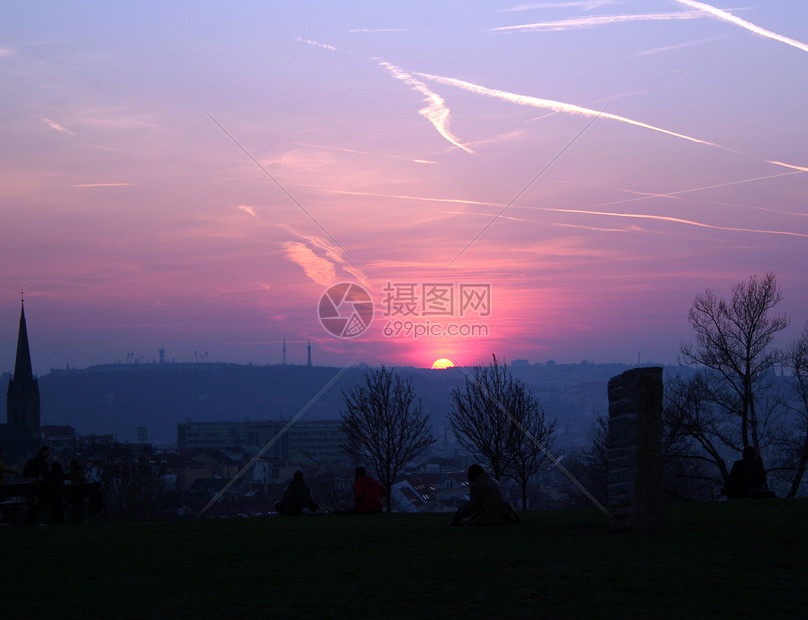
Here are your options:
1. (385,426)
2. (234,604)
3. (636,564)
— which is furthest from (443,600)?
(385,426)

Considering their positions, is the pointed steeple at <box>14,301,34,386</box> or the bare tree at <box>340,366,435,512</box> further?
the pointed steeple at <box>14,301,34,386</box>

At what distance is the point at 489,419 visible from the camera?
4297 cm

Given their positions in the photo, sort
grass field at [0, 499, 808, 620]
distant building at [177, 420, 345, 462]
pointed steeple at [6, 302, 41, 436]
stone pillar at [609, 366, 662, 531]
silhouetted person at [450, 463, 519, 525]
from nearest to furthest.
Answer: grass field at [0, 499, 808, 620]
stone pillar at [609, 366, 662, 531]
silhouetted person at [450, 463, 519, 525]
pointed steeple at [6, 302, 41, 436]
distant building at [177, 420, 345, 462]

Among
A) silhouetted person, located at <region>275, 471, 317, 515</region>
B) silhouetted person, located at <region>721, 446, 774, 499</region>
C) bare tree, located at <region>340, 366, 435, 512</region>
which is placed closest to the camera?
silhouetted person, located at <region>275, 471, 317, 515</region>

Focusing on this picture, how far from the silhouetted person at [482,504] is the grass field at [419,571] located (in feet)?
1.49

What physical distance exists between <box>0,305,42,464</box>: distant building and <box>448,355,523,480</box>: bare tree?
8626 cm

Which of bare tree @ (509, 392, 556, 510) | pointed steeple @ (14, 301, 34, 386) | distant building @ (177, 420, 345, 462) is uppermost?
pointed steeple @ (14, 301, 34, 386)

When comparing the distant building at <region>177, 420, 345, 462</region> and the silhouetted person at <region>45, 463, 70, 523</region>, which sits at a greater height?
the silhouetted person at <region>45, 463, 70, 523</region>

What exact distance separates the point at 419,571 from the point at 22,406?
408 feet

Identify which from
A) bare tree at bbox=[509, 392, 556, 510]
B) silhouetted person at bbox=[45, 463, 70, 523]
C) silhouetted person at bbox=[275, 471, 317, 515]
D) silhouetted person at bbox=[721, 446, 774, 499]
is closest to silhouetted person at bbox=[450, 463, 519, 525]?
silhouetted person at bbox=[275, 471, 317, 515]

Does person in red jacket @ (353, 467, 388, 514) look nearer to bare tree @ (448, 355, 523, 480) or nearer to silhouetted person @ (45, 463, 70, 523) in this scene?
silhouetted person @ (45, 463, 70, 523)

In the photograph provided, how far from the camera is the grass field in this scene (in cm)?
833

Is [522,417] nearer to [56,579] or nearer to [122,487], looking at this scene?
[122,487]

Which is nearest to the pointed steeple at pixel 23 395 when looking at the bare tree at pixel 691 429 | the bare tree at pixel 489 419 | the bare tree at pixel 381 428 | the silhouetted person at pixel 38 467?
the bare tree at pixel 381 428
